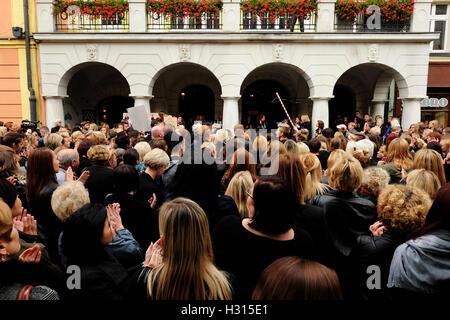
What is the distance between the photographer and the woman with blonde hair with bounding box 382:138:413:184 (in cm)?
429

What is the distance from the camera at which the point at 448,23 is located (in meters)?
15.1

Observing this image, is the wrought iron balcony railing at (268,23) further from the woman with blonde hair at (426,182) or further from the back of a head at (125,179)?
the back of a head at (125,179)

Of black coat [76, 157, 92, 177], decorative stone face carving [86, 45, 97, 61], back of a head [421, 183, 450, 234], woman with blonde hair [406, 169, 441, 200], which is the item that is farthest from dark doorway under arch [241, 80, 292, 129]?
back of a head [421, 183, 450, 234]

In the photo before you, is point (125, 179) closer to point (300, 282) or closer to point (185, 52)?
point (300, 282)

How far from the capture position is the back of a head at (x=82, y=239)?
6.35 feet

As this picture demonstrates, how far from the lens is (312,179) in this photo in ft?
11.9

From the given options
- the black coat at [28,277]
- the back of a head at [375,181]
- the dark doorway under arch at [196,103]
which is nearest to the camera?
the black coat at [28,277]

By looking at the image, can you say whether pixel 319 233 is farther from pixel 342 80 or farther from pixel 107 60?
pixel 342 80

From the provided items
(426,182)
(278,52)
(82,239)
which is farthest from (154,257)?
(278,52)

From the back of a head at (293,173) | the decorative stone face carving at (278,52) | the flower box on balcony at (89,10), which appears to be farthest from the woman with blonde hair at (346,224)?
the flower box on balcony at (89,10)

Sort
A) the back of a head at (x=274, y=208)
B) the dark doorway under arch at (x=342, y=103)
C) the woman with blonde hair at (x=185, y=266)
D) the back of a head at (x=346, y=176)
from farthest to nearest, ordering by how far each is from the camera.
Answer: the dark doorway under arch at (x=342, y=103) < the back of a head at (x=346, y=176) < the back of a head at (x=274, y=208) < the woman with blonde hair at (x=185, y=266)

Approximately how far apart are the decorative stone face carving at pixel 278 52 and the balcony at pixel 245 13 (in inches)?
19.8

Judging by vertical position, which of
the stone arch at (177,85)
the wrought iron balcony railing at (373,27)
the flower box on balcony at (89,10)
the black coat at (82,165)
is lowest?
the black coat at (82,165)

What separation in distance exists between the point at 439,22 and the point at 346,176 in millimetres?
17160
